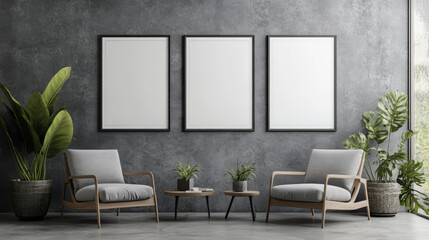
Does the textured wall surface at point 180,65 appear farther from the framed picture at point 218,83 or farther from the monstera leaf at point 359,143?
the monstera leaf at point 359,143

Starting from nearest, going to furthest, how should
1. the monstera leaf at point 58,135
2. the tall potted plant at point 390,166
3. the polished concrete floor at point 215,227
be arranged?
the polished concrete floor at point 215,227 → the monstera leaf at point 58,135 → the tall potted plant at point 390,166

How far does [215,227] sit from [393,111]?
2.80m

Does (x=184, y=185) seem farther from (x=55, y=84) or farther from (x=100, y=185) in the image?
(x=55, y=84)

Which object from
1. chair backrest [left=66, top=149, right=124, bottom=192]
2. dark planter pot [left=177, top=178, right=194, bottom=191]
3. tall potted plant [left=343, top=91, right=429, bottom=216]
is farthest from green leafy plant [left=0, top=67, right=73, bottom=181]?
tall potted plant [left=343, top=91, right=429, bottom=216]

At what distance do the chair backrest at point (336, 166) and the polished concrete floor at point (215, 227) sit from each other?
48cm

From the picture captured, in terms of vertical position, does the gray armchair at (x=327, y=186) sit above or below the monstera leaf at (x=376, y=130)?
below

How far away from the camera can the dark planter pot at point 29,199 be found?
5.89 metres

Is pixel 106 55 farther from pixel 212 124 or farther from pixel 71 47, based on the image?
pixel 212 124

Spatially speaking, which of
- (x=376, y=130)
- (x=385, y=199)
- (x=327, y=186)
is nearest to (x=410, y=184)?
(x=385, y=199)

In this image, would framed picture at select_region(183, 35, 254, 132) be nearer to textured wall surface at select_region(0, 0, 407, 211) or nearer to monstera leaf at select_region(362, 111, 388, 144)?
textured wall surface at select_region(0, 0, 407, 211)

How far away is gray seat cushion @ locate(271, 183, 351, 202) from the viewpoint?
5.27 m

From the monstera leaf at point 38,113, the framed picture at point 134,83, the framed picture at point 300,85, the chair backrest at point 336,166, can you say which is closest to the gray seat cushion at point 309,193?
the chair backrest at point 336,166

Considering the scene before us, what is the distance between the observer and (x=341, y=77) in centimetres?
675

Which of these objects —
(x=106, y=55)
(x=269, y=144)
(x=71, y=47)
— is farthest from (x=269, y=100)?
(x=71, y=47)
